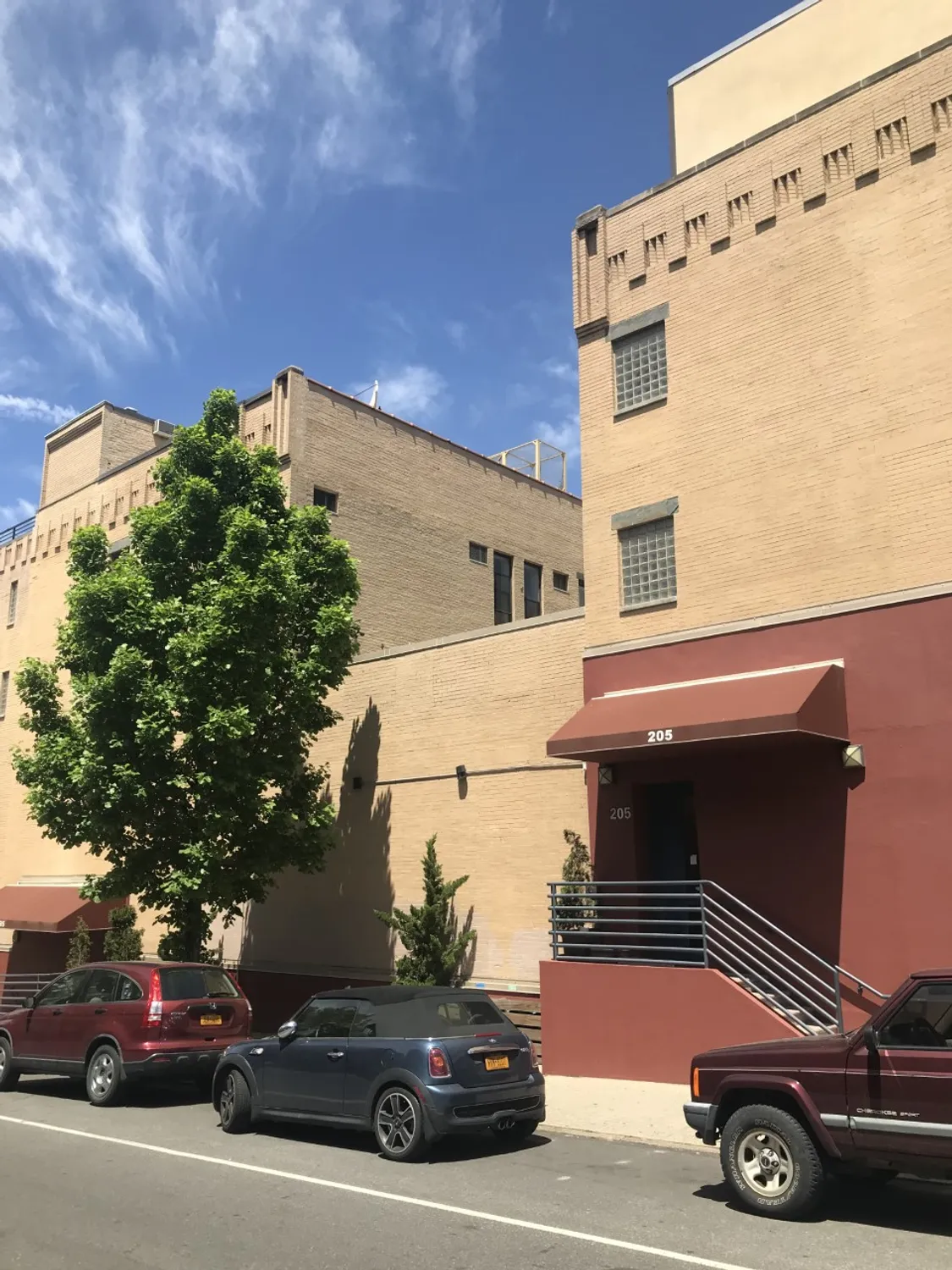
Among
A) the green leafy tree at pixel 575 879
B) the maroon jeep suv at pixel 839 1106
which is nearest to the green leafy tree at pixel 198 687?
the green leafy tree at pixel 575 879

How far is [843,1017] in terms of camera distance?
12859 millimetres

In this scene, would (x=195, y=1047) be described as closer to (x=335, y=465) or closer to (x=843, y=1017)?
(x=843, y=1017)

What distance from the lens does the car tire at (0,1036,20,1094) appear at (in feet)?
47.8

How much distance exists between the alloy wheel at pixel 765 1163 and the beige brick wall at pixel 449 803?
885 cm

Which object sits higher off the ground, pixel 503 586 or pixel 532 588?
pixel 532 588

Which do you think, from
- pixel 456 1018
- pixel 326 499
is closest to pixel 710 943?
pixel 456 1018

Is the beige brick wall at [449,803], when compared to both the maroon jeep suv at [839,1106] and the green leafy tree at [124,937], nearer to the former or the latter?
the green leafy tree at [124,937]

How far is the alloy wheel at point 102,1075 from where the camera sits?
12914 millimetres

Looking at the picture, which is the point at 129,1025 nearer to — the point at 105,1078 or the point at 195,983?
the point at 105,1078

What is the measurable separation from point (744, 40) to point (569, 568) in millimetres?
15818

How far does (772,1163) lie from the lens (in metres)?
7.56

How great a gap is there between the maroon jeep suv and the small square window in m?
18.0

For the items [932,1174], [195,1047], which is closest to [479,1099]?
[932,1174]

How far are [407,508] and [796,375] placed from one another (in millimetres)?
13057
